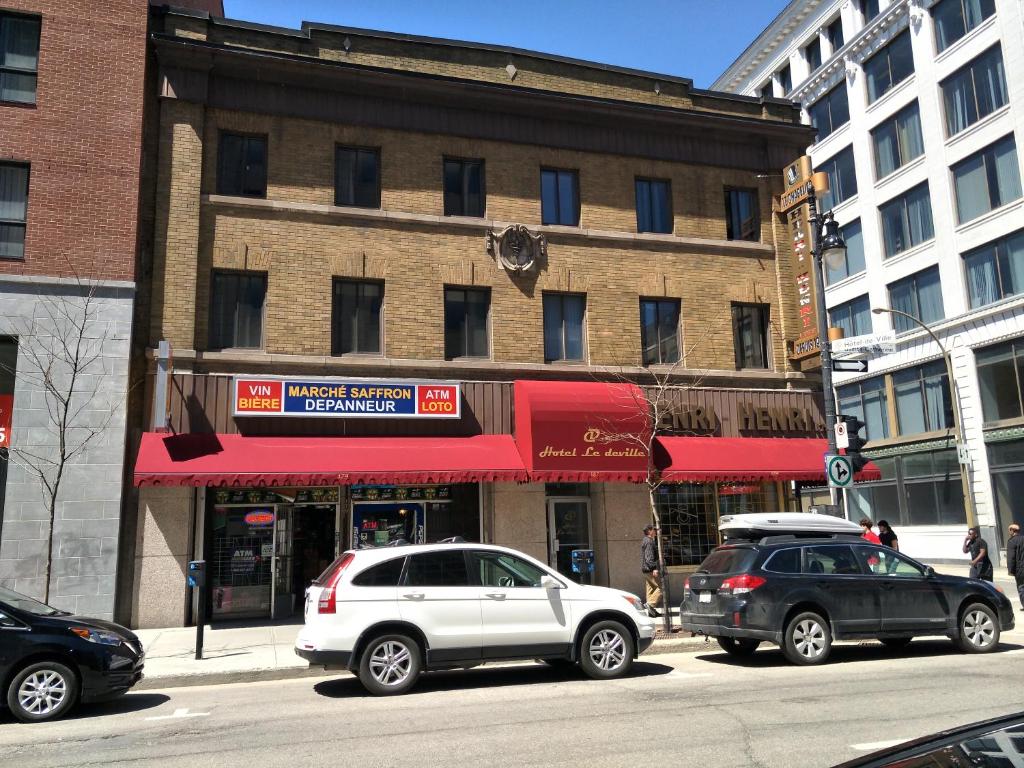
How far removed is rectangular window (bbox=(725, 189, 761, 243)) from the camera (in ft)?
67.6

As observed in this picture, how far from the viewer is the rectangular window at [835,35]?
40125mm

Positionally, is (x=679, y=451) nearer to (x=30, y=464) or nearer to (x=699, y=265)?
(x=699, y=265)

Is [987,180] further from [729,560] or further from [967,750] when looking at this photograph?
[967,750]

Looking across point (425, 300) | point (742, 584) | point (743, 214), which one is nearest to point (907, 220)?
point (743, 214)

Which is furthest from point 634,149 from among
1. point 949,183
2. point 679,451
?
point 949,183

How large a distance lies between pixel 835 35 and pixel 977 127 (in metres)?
13.5

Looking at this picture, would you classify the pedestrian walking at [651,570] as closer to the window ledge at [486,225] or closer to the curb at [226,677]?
the curb at [226,677]

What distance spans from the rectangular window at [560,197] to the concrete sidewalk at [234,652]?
9.49 meters

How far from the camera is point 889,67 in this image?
3556cm

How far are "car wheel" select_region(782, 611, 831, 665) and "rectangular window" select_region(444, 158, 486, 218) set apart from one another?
11.2 m

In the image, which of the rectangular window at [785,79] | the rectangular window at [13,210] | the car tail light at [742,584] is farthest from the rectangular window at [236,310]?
the rectangular window at [785,79]

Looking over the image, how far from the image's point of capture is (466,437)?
16.8 m

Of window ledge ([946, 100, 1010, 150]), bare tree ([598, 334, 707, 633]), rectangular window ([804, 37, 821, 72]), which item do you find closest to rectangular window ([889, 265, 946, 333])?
window ledge ([946, 100, 1010, 150])

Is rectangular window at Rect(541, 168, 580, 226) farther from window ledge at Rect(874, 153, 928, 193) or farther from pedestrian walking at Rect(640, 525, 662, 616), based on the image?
window ledge at Rect(874, 153, 928, 193)
